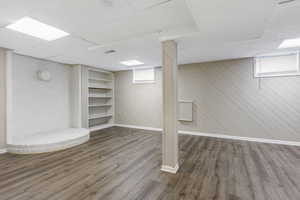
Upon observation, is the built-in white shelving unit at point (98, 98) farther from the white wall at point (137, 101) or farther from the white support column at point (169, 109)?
the white support column at point (169, 109)

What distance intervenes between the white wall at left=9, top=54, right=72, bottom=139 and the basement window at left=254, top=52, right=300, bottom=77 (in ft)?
19.6

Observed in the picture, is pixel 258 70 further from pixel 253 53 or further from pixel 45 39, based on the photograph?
pixel 45 39

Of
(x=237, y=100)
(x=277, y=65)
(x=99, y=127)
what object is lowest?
(x=99, y=127)

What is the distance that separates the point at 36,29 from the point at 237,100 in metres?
5.02

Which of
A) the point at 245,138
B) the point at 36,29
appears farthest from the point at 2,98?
the point at 245,138

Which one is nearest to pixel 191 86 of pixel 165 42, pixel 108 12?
pixel 165 42

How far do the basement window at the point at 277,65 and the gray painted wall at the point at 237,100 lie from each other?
0.14 meters

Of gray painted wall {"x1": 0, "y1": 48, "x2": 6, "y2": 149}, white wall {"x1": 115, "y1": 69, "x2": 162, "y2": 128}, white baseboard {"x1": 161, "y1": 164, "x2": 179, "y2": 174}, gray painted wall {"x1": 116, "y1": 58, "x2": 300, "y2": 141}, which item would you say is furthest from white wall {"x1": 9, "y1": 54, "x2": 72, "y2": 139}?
white baseboard {"x1": 161, "y1": 164, "x2": 179, "y2": 174}

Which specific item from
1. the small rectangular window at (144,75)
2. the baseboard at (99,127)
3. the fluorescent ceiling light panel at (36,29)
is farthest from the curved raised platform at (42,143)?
the small rectangular window at (144,75)

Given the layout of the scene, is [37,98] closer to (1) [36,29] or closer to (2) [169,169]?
(1) [36,29]

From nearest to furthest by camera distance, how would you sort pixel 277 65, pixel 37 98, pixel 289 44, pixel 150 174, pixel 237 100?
pixel 150 174 < pixel 289 44 < pixel 277 65 < pixel 37 98 < pixel 237 100

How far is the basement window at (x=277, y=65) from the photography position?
362 centimetres

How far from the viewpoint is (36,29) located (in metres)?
2.40

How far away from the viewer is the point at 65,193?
1853 millimetres
